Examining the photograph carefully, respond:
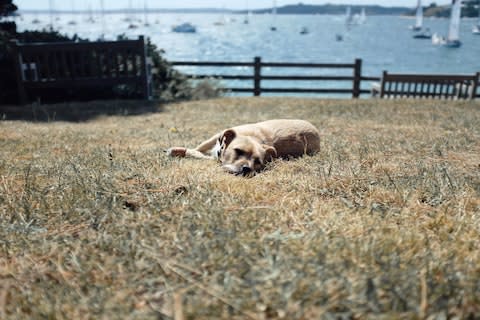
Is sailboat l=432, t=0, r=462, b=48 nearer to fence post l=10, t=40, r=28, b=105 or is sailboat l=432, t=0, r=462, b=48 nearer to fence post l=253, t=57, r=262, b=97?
fence post l=253, t=57, r=262, b=97

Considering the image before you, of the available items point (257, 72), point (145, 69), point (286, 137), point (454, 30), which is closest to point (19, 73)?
point (145, 69)

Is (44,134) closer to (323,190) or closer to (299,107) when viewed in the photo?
(323,190)

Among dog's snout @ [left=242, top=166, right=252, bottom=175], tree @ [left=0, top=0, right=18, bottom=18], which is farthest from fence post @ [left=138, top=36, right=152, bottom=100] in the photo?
dog's snout @ [left=242, top=166, right=252, bottom=175]

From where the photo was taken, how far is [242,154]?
4078mm

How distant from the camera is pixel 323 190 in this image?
Answer: 123 inches

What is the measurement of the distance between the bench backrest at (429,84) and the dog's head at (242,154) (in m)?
11.1

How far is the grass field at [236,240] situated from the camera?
160 centimetres

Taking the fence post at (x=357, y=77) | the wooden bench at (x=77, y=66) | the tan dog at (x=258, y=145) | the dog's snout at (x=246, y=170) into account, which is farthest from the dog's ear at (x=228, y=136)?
the fence post at (x=357, y=77)

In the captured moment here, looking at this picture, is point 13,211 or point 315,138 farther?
point 315,138

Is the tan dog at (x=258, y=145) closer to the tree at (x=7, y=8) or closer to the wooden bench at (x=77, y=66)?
the wooden bench at (x=77, y=66)

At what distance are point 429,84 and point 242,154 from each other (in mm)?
12080

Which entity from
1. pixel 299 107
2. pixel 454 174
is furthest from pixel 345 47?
pixel 454 174

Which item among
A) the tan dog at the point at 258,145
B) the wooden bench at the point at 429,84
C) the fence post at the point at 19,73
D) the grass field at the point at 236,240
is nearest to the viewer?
the grass field at the point at 236,240

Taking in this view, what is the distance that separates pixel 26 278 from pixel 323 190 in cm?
205
